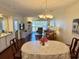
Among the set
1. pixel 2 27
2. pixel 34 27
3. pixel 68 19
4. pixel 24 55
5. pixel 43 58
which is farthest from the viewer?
pixel 34 27

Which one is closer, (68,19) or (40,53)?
(40,53)

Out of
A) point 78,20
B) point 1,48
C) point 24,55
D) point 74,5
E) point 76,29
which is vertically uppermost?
point 74,5

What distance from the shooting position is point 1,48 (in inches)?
200

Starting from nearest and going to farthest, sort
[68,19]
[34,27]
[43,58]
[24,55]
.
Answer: [43,58] → [24,55] → [68,19] → [34,27]

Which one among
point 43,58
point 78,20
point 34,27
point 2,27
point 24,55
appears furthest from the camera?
point 34,27

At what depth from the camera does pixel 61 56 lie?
2646mm

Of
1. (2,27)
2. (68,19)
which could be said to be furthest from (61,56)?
(2,27)

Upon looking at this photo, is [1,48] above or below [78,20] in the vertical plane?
below

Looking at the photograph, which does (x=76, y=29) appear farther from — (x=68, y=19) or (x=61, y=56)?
(x=61, y=56)

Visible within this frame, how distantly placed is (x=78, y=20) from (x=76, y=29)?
46cm

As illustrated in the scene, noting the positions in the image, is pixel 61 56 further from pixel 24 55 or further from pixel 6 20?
pixel 6 20

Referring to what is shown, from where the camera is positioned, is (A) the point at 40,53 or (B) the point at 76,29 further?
(B) the point at 76,29

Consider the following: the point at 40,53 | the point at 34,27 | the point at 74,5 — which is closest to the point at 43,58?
the point at 40,53

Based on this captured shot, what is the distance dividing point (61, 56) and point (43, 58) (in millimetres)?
477
